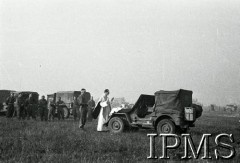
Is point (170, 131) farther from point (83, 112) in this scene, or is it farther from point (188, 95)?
point (83, 112)

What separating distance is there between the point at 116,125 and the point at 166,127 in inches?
84.6

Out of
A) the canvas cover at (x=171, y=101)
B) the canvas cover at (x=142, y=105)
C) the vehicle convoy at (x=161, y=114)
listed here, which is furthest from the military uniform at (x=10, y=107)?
the canvas cover at (x=171, y=101)

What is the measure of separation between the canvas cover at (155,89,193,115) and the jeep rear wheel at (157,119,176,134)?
40 cm

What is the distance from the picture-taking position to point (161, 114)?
435 inches

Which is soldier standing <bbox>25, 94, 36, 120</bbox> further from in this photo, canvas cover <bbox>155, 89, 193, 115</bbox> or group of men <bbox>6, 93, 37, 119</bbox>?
canvas cover <bbox>155, 89, 193, 115</bbox>

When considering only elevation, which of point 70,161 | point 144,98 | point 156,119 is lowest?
point 70,161

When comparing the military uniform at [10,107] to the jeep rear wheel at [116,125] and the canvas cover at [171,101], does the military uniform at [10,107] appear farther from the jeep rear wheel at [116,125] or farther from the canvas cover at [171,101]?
the canvas cover at [171,101]

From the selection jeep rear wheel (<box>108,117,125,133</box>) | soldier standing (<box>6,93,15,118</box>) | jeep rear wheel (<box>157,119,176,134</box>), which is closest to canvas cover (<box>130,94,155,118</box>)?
jeep rear wheel (<box>108,117,125,133</box>)

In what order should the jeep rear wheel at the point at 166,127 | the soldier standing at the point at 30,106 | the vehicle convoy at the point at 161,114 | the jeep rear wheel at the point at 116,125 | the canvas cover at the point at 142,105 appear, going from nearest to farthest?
the jeep rear wheel at the point at 166,127, the vehicle convoy at the point at 161,114, the jeep rear wheel at the point at 116,125, the canvas cover at the point at 142,105, the soldier standing at the point at 30,106

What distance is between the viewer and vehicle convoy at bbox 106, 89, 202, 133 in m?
10.8

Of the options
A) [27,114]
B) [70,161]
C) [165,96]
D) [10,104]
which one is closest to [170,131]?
[165,96]

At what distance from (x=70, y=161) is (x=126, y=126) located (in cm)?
639

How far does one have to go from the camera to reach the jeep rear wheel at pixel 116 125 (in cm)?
1167

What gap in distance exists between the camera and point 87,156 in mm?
6215
